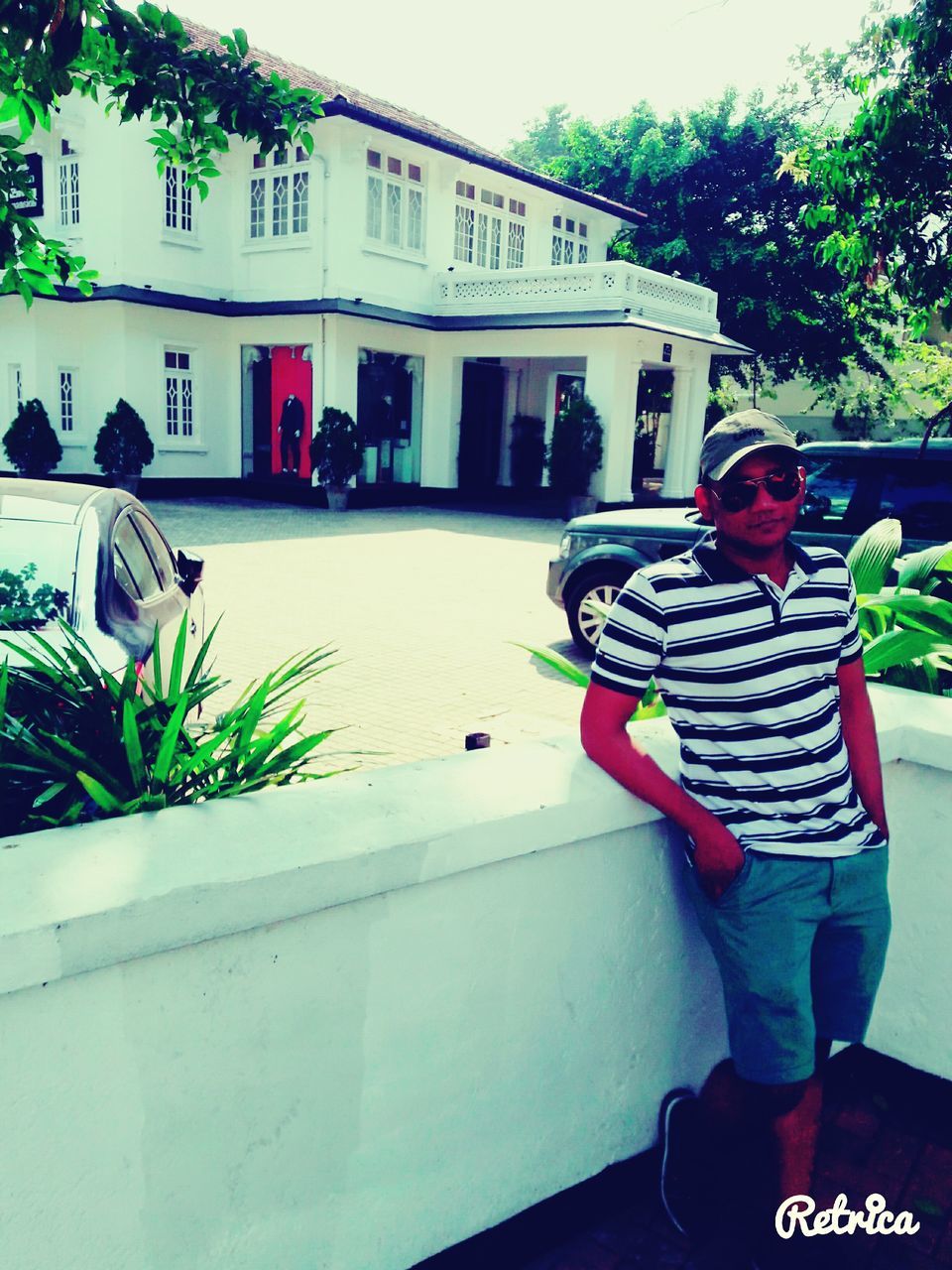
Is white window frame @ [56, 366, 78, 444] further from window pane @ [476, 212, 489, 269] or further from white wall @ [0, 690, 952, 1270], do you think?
white wall @ [0, 690, 952, 1270]

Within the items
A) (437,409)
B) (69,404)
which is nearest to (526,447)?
(437,409)

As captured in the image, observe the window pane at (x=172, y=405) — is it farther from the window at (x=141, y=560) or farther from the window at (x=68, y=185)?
the window at (x=141, y=560)

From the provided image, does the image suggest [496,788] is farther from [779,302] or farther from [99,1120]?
[779,302]

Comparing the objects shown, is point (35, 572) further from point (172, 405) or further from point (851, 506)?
point (172, 405)

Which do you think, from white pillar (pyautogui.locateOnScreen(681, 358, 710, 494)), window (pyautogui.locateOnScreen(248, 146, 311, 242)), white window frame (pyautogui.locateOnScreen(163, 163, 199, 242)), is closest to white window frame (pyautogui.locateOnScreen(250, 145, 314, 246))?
window (pyautogui.locateOnScreen(248, 146, 311, 242))

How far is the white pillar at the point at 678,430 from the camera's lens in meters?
24.3

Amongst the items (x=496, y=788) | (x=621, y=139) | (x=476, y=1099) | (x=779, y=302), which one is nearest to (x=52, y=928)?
(x=496, y=788)

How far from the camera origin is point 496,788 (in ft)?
7.51

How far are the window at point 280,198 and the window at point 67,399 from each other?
15.4ft

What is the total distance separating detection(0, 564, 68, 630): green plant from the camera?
465cm

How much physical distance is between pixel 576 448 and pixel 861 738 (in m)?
19.5

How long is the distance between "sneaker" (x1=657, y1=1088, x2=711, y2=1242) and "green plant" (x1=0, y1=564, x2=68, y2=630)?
10.8ft

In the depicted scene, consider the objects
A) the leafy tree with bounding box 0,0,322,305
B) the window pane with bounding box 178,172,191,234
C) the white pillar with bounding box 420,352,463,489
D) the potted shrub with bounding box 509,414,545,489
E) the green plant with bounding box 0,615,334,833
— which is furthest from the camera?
the potted shrub with bounding box 509,414,545,489

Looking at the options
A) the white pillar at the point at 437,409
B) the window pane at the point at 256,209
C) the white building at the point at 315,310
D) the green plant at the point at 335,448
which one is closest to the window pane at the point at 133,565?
the green plant at the point at 335,448
